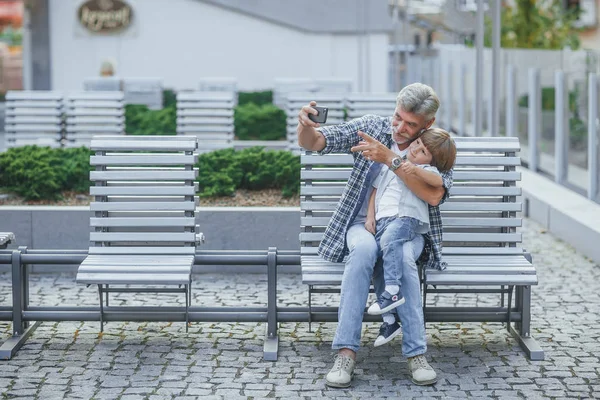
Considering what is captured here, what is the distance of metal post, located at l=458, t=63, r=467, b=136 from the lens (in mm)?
22141

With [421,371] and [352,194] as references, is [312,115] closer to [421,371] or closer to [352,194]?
[352,194]

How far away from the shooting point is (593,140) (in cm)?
1177

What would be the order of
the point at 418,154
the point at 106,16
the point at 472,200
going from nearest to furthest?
the point at 418,154 < the point at 472,200 < the point at 106,16

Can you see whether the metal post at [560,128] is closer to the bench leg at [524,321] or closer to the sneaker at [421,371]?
the bench leg at [524,321]

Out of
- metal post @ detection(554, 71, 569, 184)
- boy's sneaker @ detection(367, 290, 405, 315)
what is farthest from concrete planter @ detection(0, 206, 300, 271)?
metal post @ detection(554, 71, 569, 184)

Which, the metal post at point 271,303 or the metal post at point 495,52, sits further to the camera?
the metal post at point 495,52

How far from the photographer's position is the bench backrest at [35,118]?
15430mm

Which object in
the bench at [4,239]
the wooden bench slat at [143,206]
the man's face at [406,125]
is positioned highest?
the man's face at [406,125]

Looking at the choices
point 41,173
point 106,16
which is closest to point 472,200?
point 41,173

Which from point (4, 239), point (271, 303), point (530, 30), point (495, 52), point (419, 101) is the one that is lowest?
point (271, 303)

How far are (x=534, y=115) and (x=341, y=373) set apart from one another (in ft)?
29.5

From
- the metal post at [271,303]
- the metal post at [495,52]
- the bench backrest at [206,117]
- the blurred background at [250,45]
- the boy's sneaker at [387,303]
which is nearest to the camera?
the boy's sneaker at [387,303]

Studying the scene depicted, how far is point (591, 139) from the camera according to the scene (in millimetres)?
11852

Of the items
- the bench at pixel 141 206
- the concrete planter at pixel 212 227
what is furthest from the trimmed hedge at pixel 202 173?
the bench at pixel 141 206
